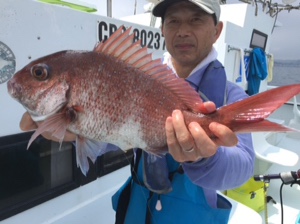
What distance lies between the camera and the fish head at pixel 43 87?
0.93m

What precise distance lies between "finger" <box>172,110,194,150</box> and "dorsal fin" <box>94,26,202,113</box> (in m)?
0.08

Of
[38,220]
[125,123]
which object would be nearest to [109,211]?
[38,220]

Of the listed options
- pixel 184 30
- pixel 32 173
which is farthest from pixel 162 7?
pixel 32 173

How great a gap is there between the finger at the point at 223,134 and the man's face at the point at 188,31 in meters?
0.64

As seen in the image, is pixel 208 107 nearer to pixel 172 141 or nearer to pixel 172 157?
pixel 172 141

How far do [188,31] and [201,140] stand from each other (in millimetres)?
715

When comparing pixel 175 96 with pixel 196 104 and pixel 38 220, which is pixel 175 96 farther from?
pixel 38 220

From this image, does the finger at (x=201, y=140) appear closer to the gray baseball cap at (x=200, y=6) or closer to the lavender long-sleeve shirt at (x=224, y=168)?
the lavender long-sleeve shirt at (x=224, y=168)

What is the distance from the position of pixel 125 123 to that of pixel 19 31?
113 centimetres

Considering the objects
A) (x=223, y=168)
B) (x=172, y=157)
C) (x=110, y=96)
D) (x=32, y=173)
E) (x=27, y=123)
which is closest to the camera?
(x=110, y=96)

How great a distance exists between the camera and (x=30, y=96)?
950mm

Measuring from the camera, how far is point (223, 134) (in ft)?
2.83

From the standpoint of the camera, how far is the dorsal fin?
3.18ft

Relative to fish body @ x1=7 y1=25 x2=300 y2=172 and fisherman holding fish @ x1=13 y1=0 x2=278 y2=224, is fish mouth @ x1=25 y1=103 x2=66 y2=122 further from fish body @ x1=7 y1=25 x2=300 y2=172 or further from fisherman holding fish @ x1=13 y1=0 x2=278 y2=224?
fisherman holding fish @ x1=13 y1=0 x2=278 y2=224
